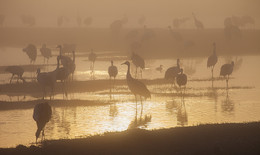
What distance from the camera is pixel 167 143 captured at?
12.9m

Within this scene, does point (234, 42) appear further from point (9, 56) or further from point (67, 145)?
point (67, 145)

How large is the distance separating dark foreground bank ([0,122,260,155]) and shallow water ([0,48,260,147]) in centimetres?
298

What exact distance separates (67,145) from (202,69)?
23.7 m

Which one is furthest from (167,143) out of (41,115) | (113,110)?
(113,110)

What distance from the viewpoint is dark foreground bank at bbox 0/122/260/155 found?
1213cm

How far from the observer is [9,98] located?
24.2 metres

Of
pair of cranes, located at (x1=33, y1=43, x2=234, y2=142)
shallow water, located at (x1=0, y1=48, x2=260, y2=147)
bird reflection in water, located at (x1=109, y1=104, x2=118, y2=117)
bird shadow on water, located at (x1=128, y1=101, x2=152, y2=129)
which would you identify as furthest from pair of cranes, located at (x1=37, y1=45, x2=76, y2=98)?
bird shadow on water, located at (x1=128, y1=101, x2=152, y2=129)

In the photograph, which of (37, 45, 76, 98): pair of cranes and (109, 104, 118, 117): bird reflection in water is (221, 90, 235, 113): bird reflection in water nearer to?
(109, 104, 118, 117): bird reflection in water

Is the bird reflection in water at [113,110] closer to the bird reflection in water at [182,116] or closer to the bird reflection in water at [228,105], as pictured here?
the bird reflection in water at [182,116]

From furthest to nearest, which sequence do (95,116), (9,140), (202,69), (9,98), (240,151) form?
1. (202,69)
2. (9,98)
3. (95,116)
4. (9,140)
5. (240,151)

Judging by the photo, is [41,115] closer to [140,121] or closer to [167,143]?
[167,143]

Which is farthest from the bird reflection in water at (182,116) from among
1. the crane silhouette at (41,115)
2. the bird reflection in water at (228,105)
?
the crane silhouette at (41,115)

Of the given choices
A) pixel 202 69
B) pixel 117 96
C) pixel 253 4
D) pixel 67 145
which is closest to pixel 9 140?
pixel 67 145

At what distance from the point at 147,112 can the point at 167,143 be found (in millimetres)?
7392
